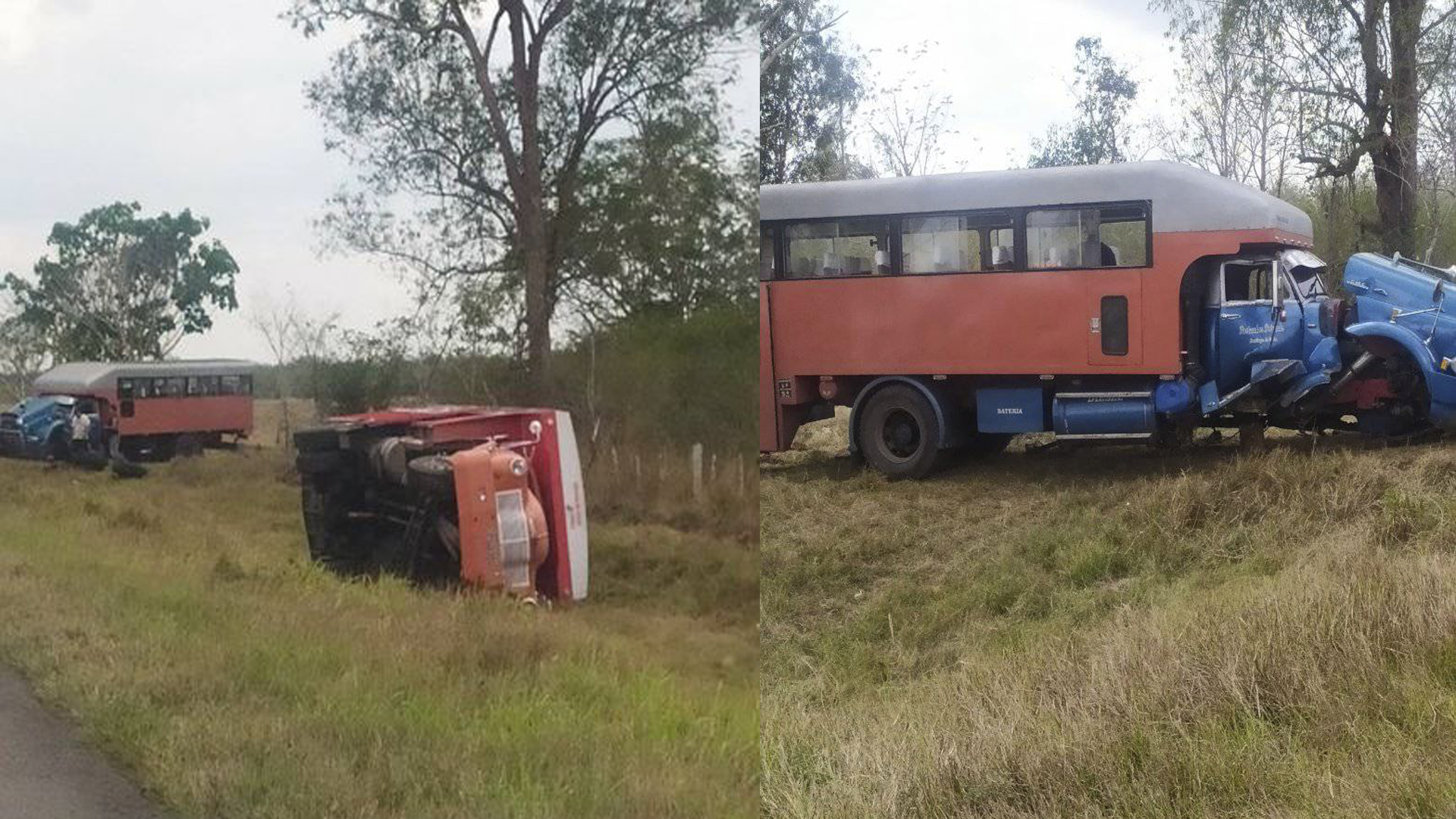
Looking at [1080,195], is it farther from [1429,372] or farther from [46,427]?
[46,427]

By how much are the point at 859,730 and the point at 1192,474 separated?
4743mm

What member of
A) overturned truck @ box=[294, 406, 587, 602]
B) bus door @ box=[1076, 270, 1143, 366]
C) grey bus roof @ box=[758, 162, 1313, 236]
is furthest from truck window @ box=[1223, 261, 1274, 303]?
overturned truck @ box=[294, 406, 587, 602]

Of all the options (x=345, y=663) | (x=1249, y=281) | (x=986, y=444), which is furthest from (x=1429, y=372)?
(x=345, y=663)

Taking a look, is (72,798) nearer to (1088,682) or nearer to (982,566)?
(1088,682)

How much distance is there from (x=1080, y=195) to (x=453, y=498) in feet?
23.0

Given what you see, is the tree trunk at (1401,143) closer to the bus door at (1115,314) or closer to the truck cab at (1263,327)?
the truck cab at (1263,327)

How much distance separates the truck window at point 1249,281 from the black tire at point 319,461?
301 inches

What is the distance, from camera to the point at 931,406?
27.7 ft

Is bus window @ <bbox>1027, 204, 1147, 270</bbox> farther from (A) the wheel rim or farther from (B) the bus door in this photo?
(A) the wheel rim

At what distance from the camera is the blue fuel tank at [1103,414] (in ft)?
26.3

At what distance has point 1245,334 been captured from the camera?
8.06m

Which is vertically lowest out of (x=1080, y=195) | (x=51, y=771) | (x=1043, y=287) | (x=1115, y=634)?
(x=1115, y=634)

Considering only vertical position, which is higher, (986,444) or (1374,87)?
(1374,87)

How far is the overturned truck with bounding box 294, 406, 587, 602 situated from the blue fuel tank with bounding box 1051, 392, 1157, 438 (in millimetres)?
7127
